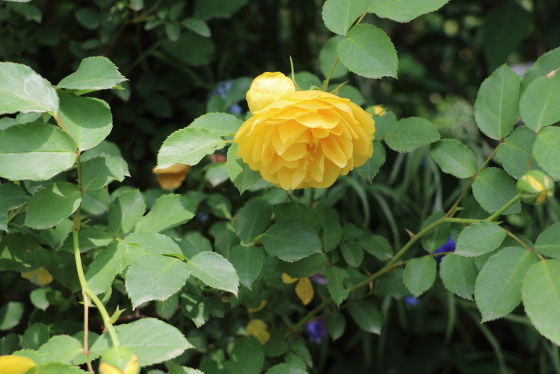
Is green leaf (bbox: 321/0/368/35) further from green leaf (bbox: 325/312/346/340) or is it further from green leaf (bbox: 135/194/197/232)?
green leaf (bbox: 325/312/346/340)

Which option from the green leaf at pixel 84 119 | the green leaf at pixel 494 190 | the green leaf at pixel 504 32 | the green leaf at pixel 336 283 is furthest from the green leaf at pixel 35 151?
the green leaf at pixel 504 32

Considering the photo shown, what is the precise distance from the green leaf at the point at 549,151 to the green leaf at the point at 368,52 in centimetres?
15

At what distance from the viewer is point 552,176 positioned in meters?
0.39

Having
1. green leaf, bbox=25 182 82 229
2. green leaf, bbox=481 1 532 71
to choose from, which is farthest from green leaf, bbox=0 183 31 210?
green leaf, bbox=481 1 532 71

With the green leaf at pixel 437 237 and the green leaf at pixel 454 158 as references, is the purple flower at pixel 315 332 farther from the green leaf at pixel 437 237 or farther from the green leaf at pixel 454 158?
the green leaf at pixel 454 158

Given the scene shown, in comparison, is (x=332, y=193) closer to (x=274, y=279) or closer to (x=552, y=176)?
(x=274, y=279)

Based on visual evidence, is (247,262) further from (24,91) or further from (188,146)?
(24,91)

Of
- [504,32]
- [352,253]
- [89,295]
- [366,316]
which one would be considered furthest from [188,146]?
[504,32]

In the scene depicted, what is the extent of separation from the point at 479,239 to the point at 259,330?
1.19 feet

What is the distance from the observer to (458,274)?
526mm

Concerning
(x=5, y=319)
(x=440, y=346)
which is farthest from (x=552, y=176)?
(x=440, y=346)

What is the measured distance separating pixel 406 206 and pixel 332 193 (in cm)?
25

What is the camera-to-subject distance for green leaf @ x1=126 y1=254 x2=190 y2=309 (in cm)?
40

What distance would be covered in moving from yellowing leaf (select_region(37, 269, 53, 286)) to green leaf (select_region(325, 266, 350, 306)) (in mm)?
375
